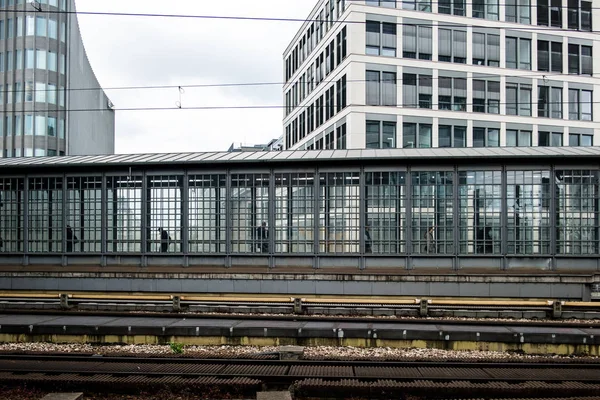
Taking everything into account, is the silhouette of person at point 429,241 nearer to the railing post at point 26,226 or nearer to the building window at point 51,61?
the railing post at point 26,226

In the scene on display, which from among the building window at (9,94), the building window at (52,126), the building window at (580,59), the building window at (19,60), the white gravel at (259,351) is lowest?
the white gravel at (259,351)

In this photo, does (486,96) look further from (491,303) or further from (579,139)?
(491,303)

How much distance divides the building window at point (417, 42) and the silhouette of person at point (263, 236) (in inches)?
1360

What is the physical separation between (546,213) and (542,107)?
1463 inches

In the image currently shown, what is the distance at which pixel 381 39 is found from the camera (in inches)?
1948

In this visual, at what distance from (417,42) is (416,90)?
4392 mm

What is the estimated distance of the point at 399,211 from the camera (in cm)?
2011

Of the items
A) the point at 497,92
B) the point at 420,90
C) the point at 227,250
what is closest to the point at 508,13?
the point at 497,92

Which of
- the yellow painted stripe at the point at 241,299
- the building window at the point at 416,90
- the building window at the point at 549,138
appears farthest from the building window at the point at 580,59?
the yellow painted stripe at the point at 241,299

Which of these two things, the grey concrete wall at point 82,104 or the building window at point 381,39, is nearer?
the building window at point 381,39

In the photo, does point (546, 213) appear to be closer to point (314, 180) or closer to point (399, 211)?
point (399, 211)

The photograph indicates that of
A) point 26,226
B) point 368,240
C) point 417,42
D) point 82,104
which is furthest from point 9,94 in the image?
point 368,240

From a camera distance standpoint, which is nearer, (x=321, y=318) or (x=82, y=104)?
(x=321, y=318)

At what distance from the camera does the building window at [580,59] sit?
52.9 meters
